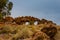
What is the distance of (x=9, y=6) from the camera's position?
146 ft

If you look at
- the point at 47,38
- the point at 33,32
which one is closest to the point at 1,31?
the point at 33,32

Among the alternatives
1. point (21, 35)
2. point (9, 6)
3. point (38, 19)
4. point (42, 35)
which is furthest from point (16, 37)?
point (9, 6)

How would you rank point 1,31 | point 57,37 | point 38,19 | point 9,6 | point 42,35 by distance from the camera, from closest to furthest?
1. point 42,35
2. point 57,37
3. point 1,31
4. point 38,19
5. point 9,6

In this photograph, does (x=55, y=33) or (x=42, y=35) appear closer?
(x=42, y=35)

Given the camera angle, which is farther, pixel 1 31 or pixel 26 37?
pixel 1 31

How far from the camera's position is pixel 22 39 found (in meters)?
17.2

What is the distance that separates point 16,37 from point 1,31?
8.76ft

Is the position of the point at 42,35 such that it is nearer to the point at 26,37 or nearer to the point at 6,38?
the point at 26,37

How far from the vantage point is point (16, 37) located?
17.5 meters

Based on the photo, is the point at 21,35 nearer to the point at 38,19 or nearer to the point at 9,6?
the point at 38,19

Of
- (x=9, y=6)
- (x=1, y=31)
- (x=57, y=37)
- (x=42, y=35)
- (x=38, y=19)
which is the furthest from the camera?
(x=9, y=6)

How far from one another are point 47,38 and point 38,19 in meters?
11.9

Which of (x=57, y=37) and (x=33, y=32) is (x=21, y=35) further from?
(x=57, y=37)

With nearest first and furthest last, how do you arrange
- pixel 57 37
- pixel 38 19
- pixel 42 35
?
pixel 42 35, pixel 57 37, pixel 38 19
